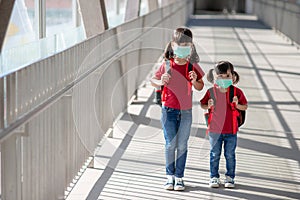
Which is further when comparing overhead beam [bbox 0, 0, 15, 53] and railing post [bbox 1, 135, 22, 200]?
overhead beam [bbox 0, 0, 15, 53]

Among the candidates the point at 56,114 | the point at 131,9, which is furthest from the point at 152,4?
the point at 56,114

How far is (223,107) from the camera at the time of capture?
6254 mm

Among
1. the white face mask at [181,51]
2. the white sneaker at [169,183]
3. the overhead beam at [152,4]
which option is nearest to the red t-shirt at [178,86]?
the white face mask at [181,51]

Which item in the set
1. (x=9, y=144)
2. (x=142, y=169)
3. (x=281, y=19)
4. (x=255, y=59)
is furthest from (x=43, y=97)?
(x=281, y=19)

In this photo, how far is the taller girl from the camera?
19.7 feet

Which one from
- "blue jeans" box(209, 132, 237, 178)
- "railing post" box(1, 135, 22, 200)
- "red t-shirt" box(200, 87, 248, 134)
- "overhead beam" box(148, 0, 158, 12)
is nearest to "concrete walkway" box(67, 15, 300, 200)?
"blue jeans" box(209, 132, 237, 178)

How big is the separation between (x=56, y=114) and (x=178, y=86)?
1364mm

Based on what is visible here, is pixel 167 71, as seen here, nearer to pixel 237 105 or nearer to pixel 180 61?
pixel 180 61

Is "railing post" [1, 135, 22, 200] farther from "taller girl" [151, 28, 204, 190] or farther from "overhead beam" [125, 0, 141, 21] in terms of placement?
"overhead beam" [125, 0, 141, 21]

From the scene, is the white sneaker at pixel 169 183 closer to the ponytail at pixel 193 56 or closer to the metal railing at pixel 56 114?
the metal railing at pixel 56 114

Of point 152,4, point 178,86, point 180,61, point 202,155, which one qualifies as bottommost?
point 202,155

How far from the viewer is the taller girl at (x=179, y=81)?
6012 millimetres

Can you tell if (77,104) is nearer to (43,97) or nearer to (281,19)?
(43,97)

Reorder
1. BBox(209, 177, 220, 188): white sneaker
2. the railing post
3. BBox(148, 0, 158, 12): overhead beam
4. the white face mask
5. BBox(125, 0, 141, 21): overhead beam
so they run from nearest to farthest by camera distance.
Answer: the railing post → the white face mask → BBox(209, 177, 220, 188): white sneaker → BBox(125, 0, 141, 21): overhead beam → BBox(148, 0, 158, 12): overhead beam
